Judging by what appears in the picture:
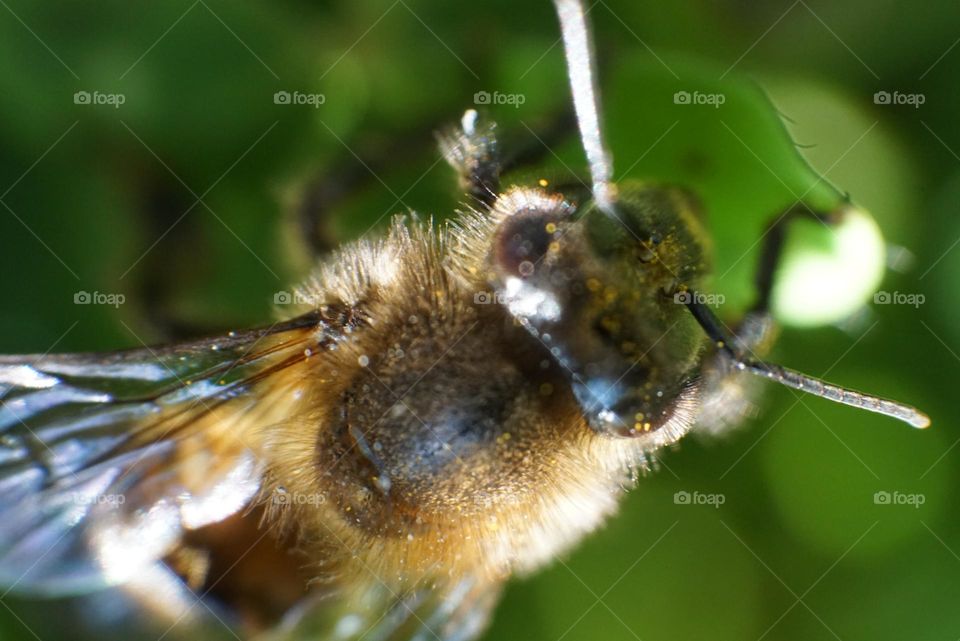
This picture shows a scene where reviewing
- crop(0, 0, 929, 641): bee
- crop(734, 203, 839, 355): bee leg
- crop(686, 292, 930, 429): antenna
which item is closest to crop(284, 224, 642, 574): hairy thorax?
crop(0, 0, 929, 641): bee

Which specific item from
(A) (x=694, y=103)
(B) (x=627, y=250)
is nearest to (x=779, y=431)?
(A) (x=694, y=103)

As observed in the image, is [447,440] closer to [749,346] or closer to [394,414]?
[394,414]

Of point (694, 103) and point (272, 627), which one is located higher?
point (694, 103)

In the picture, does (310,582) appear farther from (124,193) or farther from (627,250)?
(124,193)

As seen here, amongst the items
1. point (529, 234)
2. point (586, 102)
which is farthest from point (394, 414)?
point (586, 102)

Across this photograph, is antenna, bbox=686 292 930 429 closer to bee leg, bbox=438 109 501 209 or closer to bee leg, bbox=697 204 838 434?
bee leg, bbox=697 204 838 434

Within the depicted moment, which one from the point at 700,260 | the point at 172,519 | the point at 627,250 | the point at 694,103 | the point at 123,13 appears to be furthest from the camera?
the point at 123,13

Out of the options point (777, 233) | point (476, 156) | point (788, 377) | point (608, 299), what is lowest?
point (788, 377)
